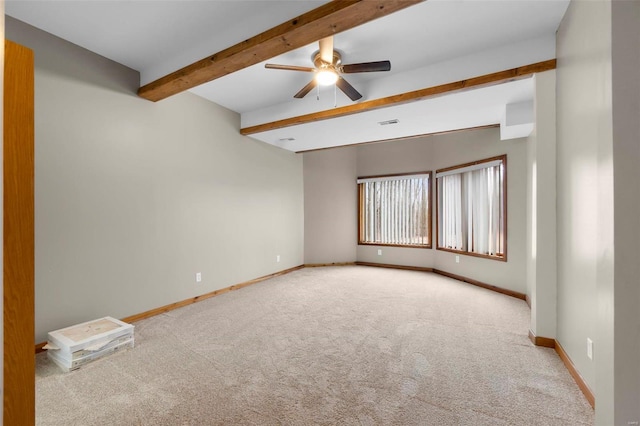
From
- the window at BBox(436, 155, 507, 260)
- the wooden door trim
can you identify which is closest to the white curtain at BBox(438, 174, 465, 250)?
Answer: the window at BBox(436, 155, 507, 260)

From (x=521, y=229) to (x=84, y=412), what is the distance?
15.8 ft

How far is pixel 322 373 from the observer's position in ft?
6.97

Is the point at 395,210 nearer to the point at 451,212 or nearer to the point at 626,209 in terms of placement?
the point at 451,212

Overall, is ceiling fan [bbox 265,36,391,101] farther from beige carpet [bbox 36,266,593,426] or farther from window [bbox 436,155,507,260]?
window [bbox 436,155,507,260]

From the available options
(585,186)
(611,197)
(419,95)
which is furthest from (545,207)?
(419,95)

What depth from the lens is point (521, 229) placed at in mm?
3990

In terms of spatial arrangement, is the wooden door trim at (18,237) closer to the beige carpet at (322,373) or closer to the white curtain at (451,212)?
the beige carpet at (322,373)

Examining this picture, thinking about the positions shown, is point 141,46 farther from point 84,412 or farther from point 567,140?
point 567,140

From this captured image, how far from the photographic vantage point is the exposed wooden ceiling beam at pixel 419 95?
254 centimetres

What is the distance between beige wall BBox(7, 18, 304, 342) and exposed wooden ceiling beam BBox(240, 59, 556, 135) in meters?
1.05

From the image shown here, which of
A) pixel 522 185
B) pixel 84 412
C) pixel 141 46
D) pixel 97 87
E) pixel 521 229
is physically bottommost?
pixel 84 412

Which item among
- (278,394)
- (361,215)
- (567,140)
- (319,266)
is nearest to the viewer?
(278,394)

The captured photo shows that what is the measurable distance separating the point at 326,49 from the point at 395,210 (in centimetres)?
422

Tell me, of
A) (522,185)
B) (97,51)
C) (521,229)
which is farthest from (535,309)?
(97,51)
